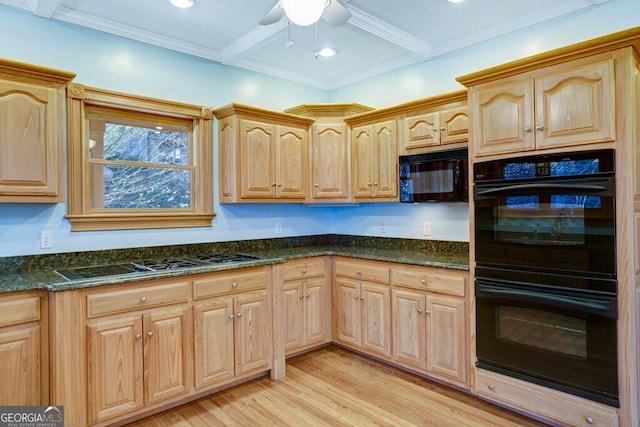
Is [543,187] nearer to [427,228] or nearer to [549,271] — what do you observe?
[549,271]

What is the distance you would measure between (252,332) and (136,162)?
1.65 meters

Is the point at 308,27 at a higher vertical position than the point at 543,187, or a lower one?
higher

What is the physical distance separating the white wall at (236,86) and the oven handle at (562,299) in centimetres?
81

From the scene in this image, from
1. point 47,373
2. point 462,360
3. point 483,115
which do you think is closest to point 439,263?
point 462,360

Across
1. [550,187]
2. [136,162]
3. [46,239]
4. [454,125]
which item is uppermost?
[454,125]

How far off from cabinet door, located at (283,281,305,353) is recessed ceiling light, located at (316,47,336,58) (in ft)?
6.77

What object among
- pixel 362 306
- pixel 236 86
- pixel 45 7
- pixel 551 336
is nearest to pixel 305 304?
pixel 362 306

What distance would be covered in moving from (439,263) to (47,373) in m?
2.55

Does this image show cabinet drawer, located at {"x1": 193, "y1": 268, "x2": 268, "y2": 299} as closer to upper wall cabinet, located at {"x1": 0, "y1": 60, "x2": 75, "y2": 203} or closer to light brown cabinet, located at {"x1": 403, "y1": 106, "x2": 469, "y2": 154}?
upper wall cabinet, located at {"x1": 0, "y1": 60, "x2": 75, "y2": 203}

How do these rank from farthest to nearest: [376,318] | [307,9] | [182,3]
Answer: [376,318]
[182,3]
[307,9]

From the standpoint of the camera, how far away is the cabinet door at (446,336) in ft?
8.96

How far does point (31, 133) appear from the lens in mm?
2316

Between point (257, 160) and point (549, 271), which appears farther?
point (257, 160)

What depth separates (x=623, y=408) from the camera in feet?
6.68
